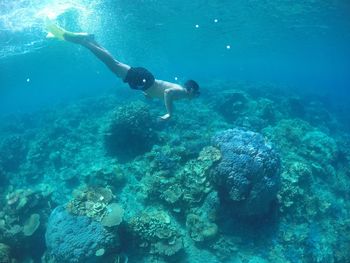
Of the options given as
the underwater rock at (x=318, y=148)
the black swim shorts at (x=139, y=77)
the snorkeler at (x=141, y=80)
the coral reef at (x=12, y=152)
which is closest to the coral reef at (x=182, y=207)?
the underwater rock at (x=318, y=148)

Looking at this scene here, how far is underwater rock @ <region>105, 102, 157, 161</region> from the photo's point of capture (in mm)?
14320

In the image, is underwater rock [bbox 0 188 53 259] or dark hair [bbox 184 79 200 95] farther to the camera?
underwater rock [bbox 0 188 53 259]

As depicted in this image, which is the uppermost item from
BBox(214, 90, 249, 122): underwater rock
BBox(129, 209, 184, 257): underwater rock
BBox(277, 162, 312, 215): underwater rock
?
BBox(129, 209, 184, 257): underwater rock

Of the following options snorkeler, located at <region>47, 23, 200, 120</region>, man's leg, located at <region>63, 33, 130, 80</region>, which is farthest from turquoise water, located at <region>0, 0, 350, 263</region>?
man's leg, located at <region>63, 33, 130, 80</region>

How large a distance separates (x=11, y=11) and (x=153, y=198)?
20706mm

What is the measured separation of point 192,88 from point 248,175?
331cm

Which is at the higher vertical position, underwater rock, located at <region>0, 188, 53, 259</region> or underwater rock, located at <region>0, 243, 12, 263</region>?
underwater rock, located at <region>0, 243, 12, 263</region>

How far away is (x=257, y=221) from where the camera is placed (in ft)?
31.9

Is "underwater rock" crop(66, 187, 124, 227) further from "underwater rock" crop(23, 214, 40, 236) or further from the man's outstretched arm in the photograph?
the man's outstretched arm

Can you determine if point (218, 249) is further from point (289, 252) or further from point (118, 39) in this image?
point (118, 39)

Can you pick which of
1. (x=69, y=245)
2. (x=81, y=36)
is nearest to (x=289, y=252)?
(x=69, y=245)

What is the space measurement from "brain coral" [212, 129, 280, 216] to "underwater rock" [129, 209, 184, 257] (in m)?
2.17

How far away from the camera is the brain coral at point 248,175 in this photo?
29.0 feet

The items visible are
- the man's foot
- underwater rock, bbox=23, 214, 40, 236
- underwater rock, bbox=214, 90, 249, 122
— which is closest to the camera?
the man's foot
